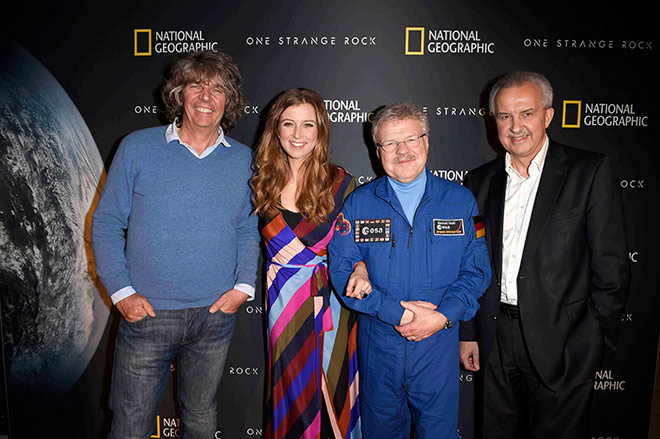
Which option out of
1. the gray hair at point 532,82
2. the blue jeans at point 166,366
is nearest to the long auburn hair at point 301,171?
the blue jeans at point 166,366

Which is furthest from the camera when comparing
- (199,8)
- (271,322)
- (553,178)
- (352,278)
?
(199,8)

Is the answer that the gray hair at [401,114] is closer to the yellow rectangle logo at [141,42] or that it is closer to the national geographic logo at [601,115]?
the national geographic logo at [601,115]

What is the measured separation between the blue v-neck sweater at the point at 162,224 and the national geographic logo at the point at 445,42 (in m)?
1.58

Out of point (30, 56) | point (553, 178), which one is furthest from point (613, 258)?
point (30, 56)

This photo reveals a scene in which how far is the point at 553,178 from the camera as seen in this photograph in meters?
1.95

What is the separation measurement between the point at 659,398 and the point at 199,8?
4.18 m

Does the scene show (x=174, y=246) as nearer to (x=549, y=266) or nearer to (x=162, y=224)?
(x=162, y=224)

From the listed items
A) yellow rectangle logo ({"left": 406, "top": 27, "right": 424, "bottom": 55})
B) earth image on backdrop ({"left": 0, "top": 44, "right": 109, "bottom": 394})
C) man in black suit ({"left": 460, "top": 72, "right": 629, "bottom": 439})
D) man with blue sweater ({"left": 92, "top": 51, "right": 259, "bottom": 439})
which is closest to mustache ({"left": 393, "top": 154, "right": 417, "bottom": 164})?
man in black suit ({"left": 460, "top": 72, "right": 629, "bottom": 439})

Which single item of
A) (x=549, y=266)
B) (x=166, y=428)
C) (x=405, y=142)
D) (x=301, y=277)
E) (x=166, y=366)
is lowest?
(x=166, y=428)

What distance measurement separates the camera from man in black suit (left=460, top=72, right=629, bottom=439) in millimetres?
1903

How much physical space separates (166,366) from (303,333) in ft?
2.41

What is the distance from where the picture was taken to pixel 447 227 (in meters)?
1.89

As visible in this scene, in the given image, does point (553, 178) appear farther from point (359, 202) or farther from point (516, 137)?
point (359, 202)

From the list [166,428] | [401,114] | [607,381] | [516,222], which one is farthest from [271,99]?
[607,381]
